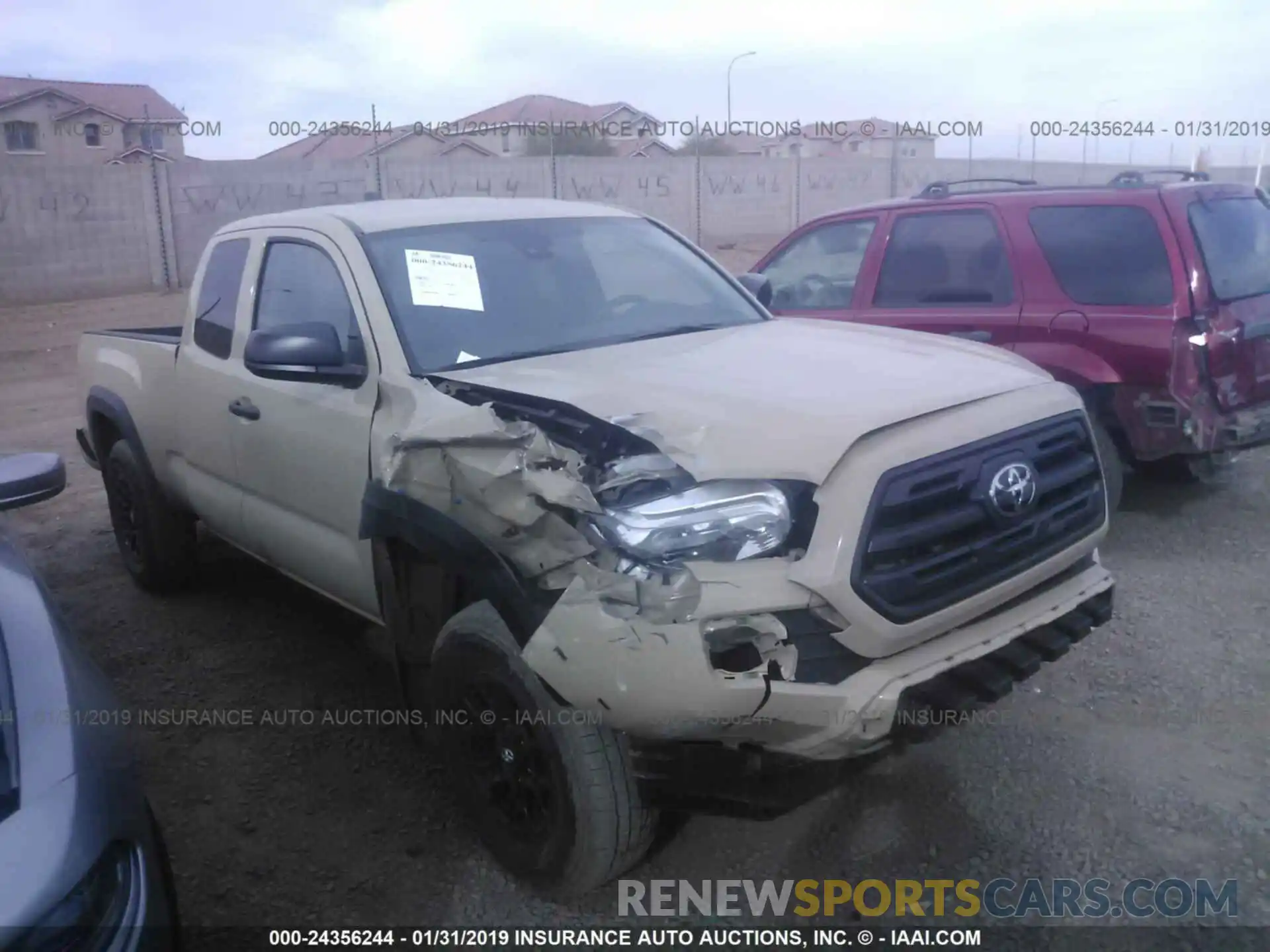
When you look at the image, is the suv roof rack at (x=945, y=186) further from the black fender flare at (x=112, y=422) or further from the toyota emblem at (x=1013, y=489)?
the black fender flare at (x=112, y=422)

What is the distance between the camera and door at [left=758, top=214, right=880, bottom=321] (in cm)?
616

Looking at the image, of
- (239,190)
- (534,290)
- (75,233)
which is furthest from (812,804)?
(239,190)

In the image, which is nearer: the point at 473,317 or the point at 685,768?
the point at 685,768

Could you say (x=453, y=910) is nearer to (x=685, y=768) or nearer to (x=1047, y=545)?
(x=685, y=768)

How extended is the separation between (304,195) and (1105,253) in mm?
18430

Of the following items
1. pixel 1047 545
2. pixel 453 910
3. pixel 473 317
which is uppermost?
pixel 473 317

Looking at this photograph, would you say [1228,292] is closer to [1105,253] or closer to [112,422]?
[1105,253]

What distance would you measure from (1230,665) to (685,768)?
262 centimetres

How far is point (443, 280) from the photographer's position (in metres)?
3.49

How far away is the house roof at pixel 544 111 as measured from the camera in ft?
171

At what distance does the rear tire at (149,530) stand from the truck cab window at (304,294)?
4.59 feet

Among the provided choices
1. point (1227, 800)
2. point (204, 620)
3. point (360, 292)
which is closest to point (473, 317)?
point (360, 292)

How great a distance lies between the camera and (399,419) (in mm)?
3045

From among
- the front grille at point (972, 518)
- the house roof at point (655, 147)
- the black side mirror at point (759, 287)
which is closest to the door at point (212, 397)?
the black side mirror at point (759, 287)
